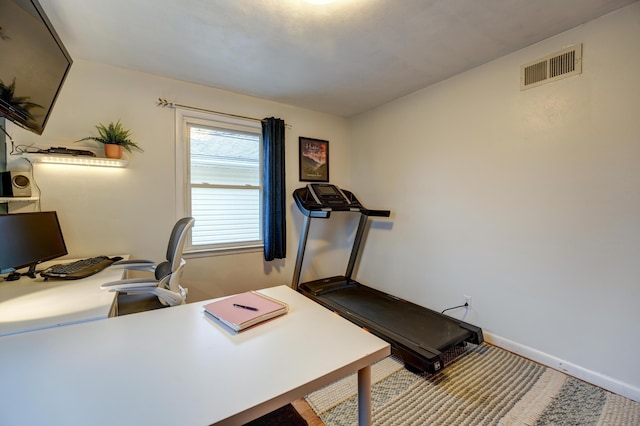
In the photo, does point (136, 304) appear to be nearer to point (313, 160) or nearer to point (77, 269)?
point (77, 269)

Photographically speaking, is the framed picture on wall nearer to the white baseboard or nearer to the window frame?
the window frame

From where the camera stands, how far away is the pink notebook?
106 cm

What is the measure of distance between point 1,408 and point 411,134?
3.31 m

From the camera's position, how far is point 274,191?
3.13 m

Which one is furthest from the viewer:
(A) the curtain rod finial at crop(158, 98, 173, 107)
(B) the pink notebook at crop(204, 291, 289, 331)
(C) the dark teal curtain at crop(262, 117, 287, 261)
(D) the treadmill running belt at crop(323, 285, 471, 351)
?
(C) the dark teal curtain at crop(262, 117, 287, 261)

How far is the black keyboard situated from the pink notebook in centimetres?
119

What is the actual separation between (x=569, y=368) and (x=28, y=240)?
12.6 feet

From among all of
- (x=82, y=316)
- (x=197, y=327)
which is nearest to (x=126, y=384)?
(x=197, y=327)

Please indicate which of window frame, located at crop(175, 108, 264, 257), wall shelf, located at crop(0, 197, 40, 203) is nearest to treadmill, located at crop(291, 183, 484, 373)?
window frame, located at crop(175, 108, 264, 257)

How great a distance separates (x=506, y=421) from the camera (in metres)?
1.55

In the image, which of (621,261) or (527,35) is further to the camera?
(527,35)

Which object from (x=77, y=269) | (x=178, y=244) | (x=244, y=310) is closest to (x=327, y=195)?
(x=178, y=244)

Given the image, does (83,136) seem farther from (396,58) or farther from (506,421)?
(506,421)

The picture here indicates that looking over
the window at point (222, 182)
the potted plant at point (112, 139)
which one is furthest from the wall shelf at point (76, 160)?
the window at point (222, 182)
